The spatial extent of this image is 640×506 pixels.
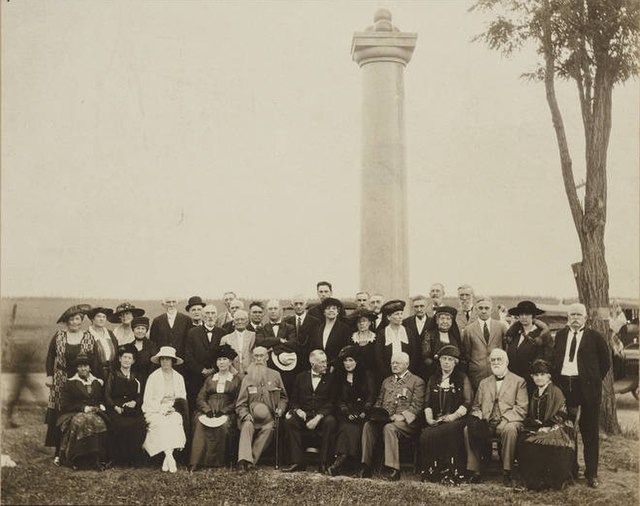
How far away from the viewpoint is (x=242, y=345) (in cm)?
486

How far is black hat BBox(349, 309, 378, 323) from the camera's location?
472 cm

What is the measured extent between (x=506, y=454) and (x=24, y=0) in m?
4.47

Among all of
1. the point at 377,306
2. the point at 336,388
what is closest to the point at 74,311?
the point at 336,388

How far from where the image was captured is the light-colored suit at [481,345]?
4.69 m

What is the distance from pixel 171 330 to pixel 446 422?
2027 millimetres

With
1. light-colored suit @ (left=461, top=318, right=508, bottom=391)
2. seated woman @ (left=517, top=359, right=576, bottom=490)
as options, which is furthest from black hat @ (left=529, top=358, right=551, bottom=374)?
light-colored suit @ (left=461, top=318, right=508, bottom=391)

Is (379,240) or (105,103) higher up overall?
(105,103)

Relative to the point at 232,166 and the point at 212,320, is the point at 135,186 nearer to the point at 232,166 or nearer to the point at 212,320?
the point at 232,166

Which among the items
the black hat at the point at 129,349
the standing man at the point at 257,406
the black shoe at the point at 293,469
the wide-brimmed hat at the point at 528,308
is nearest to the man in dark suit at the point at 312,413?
the black shoe at the point at 293,469

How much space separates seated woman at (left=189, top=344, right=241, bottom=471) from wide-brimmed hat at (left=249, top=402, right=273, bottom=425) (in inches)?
5.7

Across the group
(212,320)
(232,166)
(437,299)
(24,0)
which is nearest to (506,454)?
(437,299)

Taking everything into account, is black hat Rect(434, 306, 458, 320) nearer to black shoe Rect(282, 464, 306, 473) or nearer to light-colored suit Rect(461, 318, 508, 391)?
light-colored suit Rect(461, 318, 508, 391)

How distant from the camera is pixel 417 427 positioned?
4.48 meters

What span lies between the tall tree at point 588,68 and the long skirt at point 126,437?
126 inches
